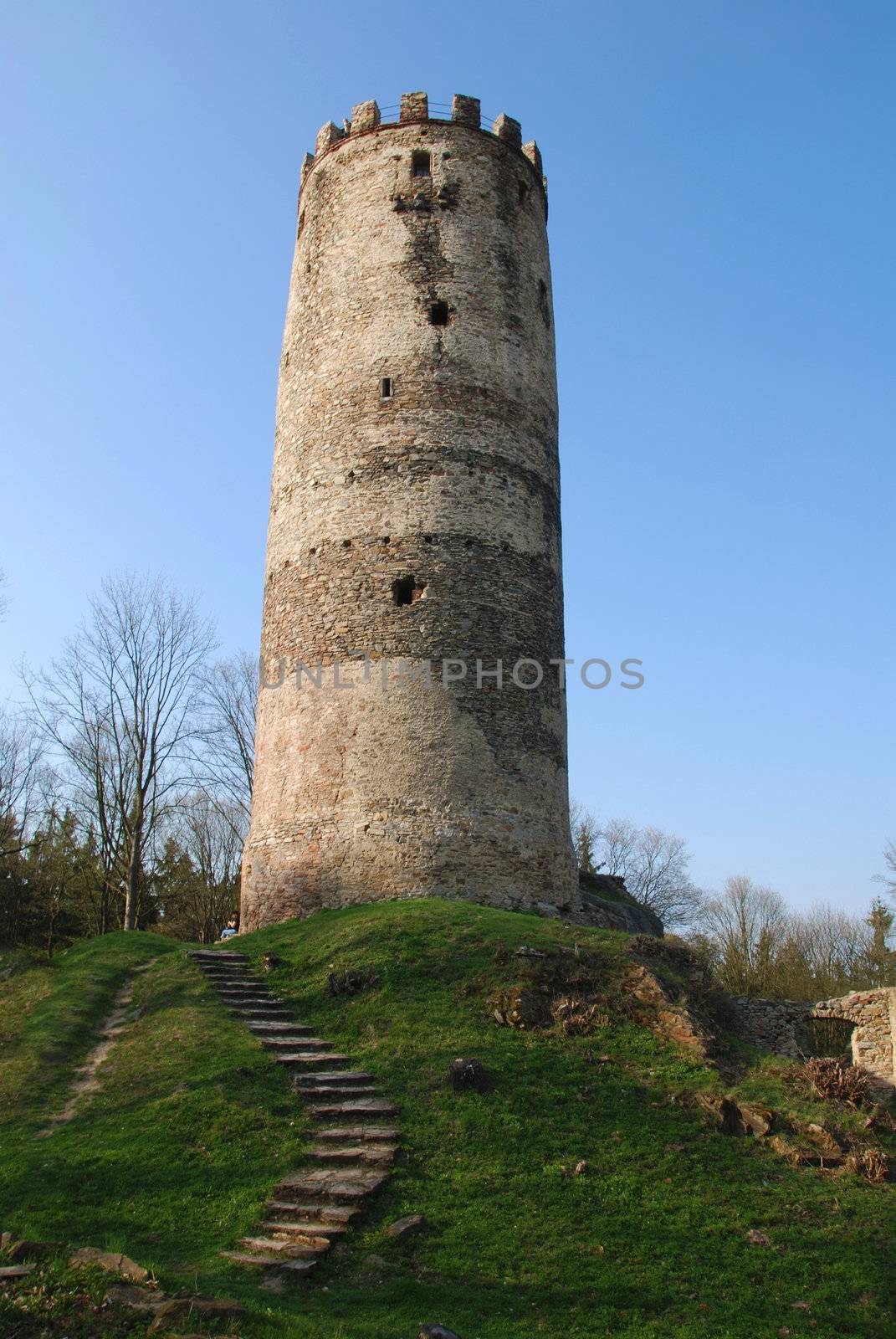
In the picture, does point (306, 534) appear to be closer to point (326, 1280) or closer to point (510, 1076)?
point (510, 1076)

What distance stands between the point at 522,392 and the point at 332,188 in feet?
19.5

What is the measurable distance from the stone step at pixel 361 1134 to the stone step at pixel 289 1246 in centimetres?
160

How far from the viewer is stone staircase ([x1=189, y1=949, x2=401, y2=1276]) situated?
748cm

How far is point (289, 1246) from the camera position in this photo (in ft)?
24.4

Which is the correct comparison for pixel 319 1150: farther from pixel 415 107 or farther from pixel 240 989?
pixel 415 107

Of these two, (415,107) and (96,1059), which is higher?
(415,107)

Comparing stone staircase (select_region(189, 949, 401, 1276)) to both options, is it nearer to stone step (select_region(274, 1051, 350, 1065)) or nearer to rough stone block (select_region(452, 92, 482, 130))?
stone step (select_region(274, 1051, 350, 1065))

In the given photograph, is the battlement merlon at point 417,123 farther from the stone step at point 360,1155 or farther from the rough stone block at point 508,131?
the stone step at point 360,1155

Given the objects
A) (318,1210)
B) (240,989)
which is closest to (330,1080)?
(318,1210)

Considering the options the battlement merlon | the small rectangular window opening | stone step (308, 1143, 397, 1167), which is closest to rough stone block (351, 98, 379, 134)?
the battlement merlon

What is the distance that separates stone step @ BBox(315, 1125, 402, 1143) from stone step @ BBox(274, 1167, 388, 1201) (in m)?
0.51

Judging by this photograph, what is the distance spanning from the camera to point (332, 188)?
800 inches

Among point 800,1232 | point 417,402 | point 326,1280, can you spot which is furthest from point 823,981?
point 326,1280

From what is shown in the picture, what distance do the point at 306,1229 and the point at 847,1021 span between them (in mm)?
9276
